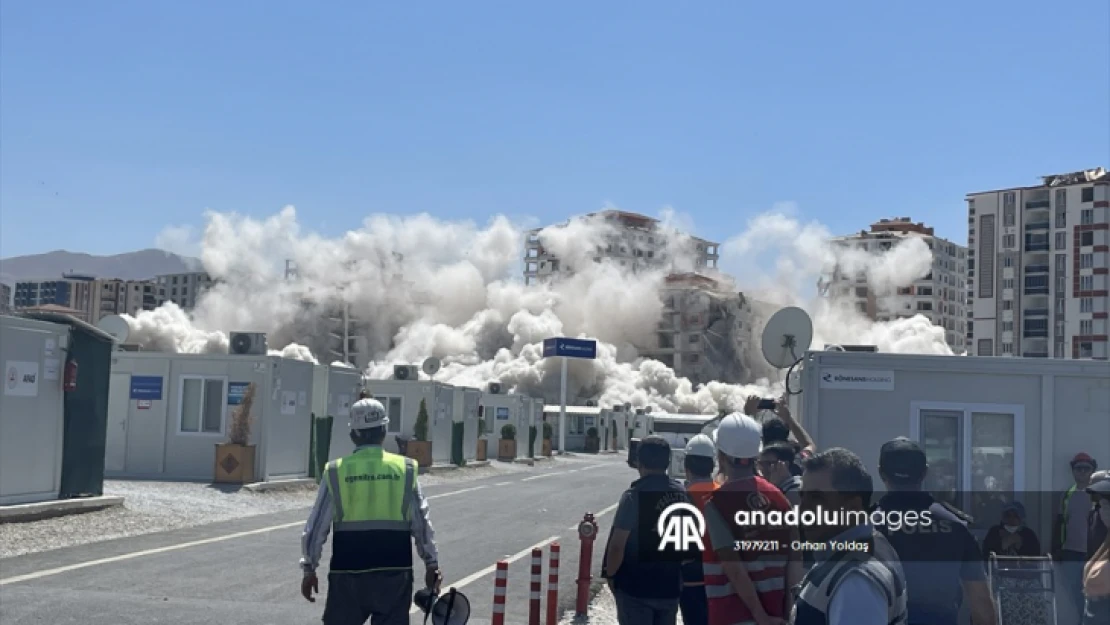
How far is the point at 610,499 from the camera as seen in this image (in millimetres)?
28297

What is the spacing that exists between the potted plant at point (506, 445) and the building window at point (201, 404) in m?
24.3

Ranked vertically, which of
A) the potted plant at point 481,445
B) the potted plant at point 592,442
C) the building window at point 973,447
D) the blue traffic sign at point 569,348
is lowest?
the potted plant at point 592,442

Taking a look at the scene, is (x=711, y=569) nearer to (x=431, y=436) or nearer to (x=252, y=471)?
(x=252, y=471)

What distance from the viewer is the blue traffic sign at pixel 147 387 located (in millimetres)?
26359

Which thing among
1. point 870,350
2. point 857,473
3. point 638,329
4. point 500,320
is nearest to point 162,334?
point 500,320

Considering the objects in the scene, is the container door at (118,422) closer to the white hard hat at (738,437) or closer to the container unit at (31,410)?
the container unit at (31,410)

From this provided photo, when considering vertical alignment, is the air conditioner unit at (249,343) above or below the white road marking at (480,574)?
above

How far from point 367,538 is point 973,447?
6.28 m

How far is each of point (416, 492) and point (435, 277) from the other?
405ft

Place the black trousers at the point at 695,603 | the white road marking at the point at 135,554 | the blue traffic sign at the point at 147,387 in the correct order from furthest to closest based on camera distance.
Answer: the blue traffic sign at the point at 147,387 → the white road marking at the point at 135,554 → the black trousers at the point at 695,603

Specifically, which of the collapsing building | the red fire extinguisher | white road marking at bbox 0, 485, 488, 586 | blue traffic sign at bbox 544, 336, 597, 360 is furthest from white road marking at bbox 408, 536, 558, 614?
the collapsing building

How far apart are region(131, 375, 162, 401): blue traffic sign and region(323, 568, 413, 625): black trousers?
21404mm

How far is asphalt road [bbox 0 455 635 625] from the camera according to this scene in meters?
10.5

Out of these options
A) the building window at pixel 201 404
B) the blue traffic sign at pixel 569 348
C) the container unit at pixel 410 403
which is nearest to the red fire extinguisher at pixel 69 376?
the building window at pixel 201 404
